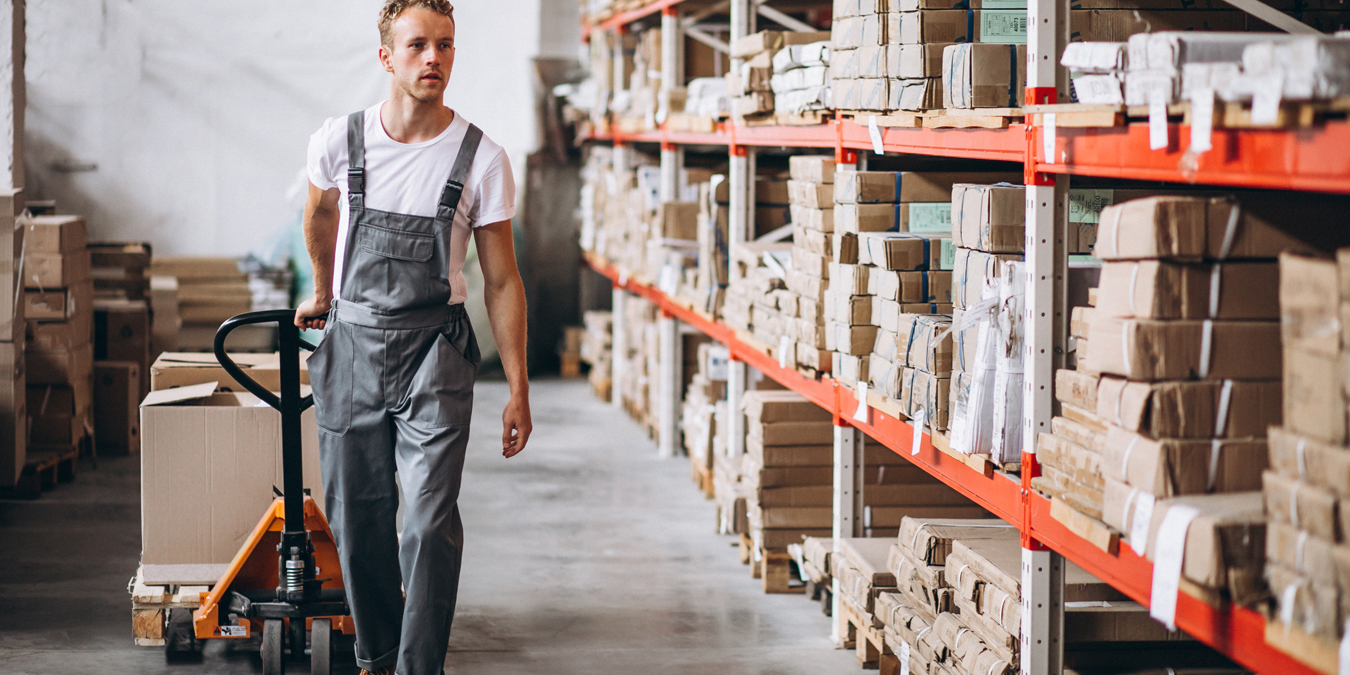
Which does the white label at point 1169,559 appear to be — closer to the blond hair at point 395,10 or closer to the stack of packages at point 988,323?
the stack of packages at point 988,323

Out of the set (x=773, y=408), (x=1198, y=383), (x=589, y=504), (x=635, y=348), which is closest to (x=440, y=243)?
(x=1198, y=383)

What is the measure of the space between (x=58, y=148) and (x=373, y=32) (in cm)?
325

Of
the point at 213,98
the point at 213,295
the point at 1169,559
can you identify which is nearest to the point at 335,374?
the point at 1169,559

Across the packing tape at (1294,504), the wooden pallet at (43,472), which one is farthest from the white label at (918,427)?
the wooden pallet at (43,472)

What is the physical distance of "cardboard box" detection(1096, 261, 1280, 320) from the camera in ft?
9.18

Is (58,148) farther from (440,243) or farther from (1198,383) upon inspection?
(1198,383)

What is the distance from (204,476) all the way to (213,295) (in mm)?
7726

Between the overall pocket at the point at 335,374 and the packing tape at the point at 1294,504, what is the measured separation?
8.64ft

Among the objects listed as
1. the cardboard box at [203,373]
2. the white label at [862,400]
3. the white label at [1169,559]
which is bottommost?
the white label at [1169,559]

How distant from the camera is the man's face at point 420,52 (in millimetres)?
3883

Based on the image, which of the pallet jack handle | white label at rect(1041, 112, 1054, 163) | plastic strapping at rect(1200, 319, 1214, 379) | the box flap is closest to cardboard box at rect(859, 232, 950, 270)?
white label at rect(1041, 112, 1054, 163)

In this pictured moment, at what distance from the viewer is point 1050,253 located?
3.48 meters

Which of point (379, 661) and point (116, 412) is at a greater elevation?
point (116, 412)

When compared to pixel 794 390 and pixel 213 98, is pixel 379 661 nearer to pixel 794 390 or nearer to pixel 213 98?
pixel 794 390
